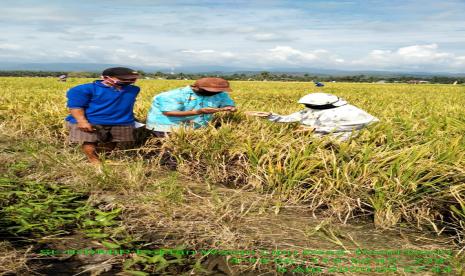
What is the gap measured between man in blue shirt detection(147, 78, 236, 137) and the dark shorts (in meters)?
0.31

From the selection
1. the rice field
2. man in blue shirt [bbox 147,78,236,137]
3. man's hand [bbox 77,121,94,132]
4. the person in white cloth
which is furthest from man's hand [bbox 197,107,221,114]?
man's hand [bbox 77,121,94,132]

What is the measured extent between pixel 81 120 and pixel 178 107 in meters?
1.03

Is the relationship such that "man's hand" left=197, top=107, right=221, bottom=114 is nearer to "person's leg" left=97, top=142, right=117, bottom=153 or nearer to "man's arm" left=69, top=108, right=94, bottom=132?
"person's leg" left=97, top=142, right=117, bottom=153

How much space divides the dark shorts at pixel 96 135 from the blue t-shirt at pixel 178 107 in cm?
31

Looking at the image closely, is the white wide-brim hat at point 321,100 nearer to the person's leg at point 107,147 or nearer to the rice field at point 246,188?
the rice field at point 246,188

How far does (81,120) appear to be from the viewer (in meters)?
3.98

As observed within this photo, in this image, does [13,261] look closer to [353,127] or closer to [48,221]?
[48,221]

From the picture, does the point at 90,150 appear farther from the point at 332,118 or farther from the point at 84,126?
the point at 332,118

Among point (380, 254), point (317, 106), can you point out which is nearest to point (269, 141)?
point (317, 106)

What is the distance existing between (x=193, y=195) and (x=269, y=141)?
0.92 m

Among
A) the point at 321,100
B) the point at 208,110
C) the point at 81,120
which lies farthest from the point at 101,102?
the point at 321,100

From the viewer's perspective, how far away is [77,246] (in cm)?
218

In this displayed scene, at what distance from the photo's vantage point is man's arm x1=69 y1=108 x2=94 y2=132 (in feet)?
13.0

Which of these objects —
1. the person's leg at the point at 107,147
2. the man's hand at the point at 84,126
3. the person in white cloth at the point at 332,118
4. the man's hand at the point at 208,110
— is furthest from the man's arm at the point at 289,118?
the man's hand at the point at 84,126
